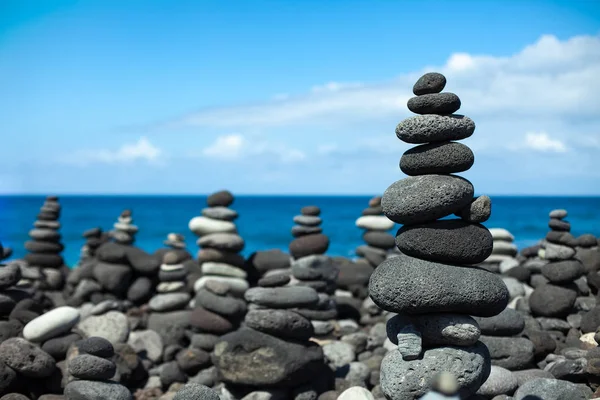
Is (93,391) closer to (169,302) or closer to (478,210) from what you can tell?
(169,302)

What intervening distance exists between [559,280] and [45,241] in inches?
492

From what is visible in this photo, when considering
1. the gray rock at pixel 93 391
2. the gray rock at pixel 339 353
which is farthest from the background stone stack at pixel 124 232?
the gray rock at pixel 93 391

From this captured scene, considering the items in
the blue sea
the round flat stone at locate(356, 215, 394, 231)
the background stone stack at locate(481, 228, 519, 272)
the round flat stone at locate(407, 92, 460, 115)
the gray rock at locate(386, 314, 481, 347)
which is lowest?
the blue sea

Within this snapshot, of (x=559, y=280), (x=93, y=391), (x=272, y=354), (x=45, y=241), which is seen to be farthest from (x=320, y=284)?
(x=45, y=241)

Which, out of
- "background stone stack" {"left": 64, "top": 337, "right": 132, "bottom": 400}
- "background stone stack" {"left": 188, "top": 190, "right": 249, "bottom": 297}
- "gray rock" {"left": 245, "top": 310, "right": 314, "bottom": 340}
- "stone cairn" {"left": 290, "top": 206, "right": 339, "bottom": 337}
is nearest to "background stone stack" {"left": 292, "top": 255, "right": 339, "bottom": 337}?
"stone cairn" {"left": 290, "top": 206, "right": 339, "bottom": 337}

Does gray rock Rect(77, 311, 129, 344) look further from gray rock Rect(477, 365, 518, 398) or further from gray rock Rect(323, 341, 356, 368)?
gray rock Rect(477, 365, 518, 398)

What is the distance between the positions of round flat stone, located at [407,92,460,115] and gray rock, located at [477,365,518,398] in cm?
362

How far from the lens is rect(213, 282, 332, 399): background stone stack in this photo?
9977 mm

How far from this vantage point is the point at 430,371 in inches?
294

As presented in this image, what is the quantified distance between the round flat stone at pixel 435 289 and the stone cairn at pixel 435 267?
0.01 m

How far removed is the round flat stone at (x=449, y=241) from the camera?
770cm

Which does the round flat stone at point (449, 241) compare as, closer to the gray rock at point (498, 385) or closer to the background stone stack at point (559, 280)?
the gray rock at point (498, 385)

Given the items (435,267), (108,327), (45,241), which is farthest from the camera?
(45,241)

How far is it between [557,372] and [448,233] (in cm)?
301
